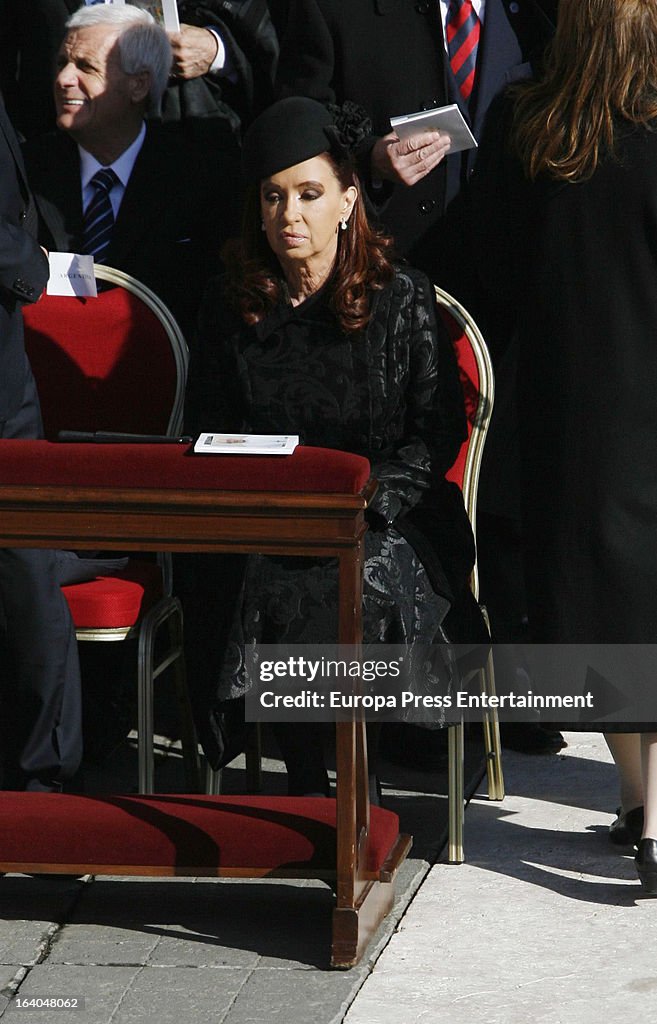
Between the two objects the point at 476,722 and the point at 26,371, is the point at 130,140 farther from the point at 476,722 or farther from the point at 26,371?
the point at 476,722

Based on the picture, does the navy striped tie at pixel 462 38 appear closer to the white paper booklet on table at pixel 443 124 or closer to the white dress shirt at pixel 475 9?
the white dress shirt at pixel 475 9

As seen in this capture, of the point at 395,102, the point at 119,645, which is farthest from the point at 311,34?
the point at 119,645

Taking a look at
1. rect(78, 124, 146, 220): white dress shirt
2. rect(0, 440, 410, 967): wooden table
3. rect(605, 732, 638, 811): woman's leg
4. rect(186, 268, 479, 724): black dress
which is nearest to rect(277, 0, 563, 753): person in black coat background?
rect(78, 124, 146, 220): white dress shirt

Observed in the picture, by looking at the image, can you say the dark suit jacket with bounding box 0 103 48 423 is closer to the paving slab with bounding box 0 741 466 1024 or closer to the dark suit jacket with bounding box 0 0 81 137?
the paving slab with bounding box 0 741 466 1024

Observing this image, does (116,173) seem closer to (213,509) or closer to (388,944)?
(213,509)

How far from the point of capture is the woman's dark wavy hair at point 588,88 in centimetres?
325

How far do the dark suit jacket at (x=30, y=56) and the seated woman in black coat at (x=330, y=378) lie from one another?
131cm

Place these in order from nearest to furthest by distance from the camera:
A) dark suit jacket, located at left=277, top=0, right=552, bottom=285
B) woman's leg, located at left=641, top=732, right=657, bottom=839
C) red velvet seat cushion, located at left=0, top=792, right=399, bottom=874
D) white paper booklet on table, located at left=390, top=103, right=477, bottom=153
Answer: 1. red velvet seat cushion, located at left=0, top=792, right=399, bottom=874
2. woman's leg, located at left=641, top=732, right=657, bottom=839
3. white paper booklet on table, located at left=390, top=103, right=477, bottom=153
4. dark suit jacket, located at left=277, top=0, right=552, bottom=285

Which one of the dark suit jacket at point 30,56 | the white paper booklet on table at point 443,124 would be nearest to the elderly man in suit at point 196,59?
the dark suit jacket at point 30,56

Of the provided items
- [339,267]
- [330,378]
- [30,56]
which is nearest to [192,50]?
[30,56]

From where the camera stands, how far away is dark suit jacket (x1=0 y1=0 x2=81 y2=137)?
4730 mm

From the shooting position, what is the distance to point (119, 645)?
14.8 ft

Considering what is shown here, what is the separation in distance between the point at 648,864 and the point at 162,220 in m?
2.05

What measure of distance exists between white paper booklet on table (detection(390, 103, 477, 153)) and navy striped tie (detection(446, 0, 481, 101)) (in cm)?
49
